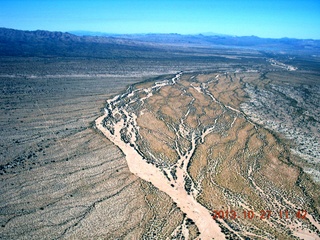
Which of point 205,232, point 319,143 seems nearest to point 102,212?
point 205,232

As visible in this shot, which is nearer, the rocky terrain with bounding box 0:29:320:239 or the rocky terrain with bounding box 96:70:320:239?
the rocky terrain with bounding box 0:29:320:239
